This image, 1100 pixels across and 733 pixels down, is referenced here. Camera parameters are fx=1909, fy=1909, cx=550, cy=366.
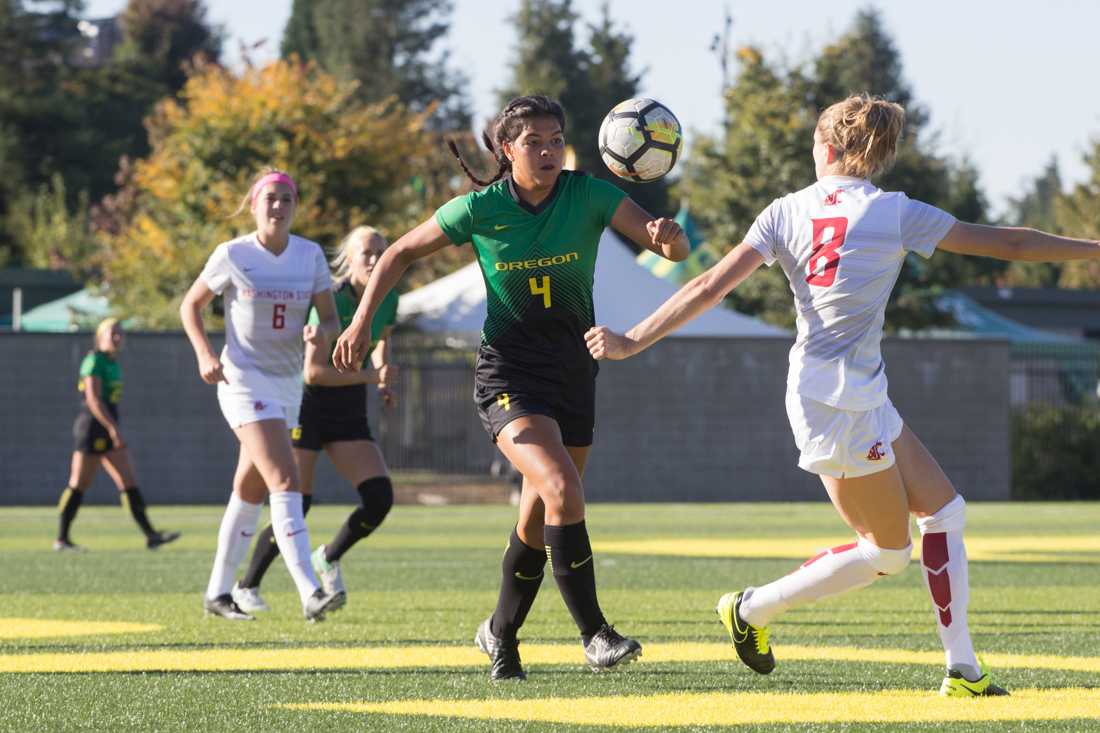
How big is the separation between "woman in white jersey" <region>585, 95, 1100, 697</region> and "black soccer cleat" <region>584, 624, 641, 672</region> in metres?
0.96

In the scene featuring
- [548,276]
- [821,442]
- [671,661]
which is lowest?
[671,661]

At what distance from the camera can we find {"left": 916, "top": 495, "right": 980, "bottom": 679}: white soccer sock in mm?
6719

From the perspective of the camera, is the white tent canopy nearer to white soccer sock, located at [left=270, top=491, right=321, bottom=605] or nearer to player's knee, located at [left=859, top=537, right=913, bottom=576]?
white soccer sock, located at [left=270, top=491, right=321, bottom=605]

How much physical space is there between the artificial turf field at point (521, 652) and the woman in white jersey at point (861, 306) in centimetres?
61

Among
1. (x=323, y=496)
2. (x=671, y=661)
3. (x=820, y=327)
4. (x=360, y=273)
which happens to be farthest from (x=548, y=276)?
(x=323, y=496)

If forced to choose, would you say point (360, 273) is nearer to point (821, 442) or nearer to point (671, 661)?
point (671, 661)

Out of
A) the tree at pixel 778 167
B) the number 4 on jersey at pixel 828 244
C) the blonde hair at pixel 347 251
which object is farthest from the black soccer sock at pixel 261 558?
the tree at pixel 778 167

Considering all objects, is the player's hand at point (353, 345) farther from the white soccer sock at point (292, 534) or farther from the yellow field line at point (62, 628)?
the yellow field line at point (62, 628)

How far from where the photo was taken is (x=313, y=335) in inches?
375

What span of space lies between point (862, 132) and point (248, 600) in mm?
4980

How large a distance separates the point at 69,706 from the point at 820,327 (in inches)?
116

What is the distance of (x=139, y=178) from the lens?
3366 centimetres

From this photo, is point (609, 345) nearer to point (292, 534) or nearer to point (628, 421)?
point (292, 534)

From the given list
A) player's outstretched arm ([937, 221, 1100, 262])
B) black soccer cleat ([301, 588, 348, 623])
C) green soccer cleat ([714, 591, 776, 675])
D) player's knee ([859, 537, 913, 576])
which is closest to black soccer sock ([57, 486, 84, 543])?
black soccer cleat ([301, 588, 348, 623])
